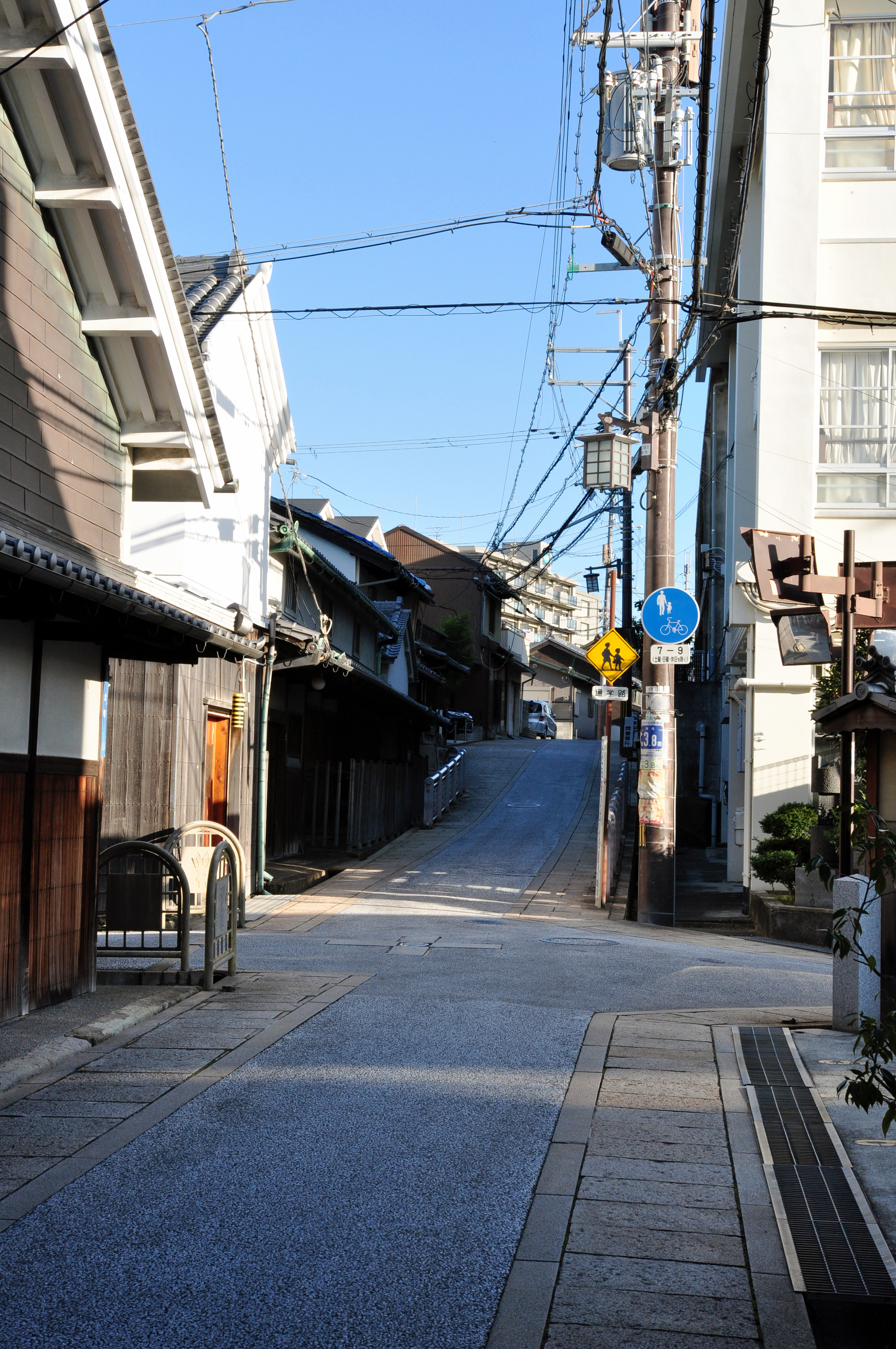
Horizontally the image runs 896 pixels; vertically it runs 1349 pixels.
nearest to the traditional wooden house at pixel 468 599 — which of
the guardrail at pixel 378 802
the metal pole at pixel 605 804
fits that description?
the guardrail at pixel 378 802

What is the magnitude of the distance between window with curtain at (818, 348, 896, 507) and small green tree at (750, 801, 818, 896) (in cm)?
451

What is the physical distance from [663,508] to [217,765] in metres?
7.19

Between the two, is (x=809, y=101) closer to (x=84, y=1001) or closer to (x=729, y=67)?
(x=729, y=67)

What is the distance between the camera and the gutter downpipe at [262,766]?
1655 cm

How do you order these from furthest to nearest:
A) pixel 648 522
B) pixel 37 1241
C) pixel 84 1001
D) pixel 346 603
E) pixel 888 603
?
pixel 346 603 < pixel 648 522 < pixel 888 603 < pixel 84 1001 < pixel 37 1241

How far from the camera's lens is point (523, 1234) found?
436 cm

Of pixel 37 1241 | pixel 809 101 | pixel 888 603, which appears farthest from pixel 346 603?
pixel 37 1241

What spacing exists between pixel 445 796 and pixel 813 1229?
994 inches

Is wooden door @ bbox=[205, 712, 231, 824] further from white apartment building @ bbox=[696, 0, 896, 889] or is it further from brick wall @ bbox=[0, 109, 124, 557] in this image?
white apartment building @ bbox=[696, 0, 896, 889]

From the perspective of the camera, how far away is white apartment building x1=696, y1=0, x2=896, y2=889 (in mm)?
16422

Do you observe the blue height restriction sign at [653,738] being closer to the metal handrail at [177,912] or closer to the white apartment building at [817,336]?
the white apartment building at [817,336]

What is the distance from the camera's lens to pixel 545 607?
77.3 meters

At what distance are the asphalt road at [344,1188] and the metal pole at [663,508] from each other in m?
5.29

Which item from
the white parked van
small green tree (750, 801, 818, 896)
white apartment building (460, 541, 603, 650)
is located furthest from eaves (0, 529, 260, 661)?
the white parked van
